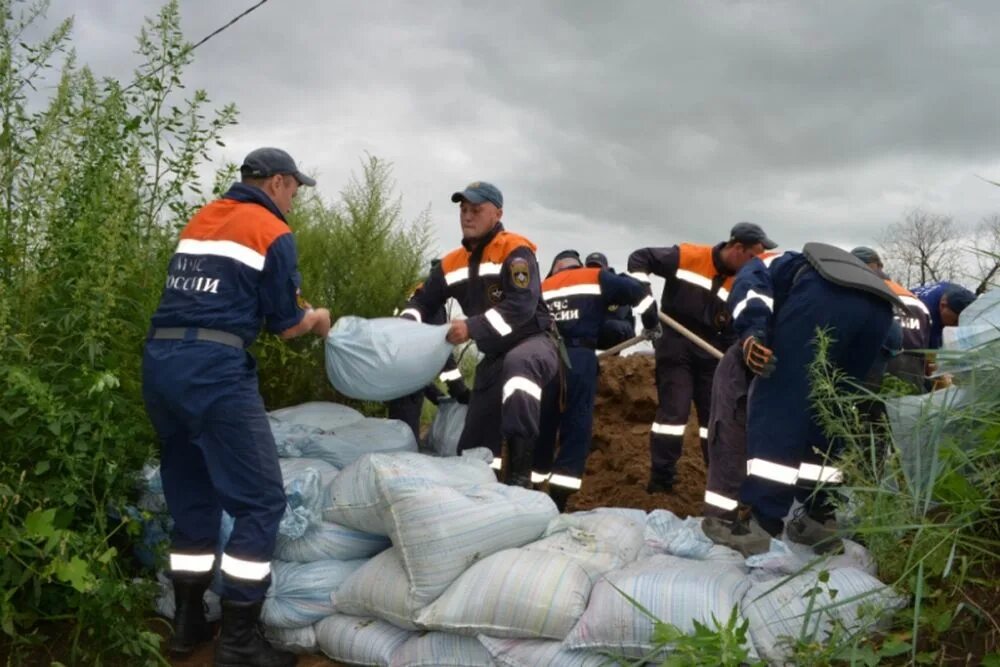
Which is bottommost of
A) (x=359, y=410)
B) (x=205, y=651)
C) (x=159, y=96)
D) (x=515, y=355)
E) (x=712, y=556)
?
(x=205, y=651)

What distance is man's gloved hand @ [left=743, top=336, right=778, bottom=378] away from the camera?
3.97 metres

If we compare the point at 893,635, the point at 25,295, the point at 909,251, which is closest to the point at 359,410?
the point at 25,295

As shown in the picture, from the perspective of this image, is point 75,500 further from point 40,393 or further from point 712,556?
point 712,556

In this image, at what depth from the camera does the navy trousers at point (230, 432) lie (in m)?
3.78

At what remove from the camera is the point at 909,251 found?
21.3 metres

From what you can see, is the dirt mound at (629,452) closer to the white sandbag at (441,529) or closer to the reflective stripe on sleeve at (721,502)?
the reflective stripe on sleeve at (721,502)

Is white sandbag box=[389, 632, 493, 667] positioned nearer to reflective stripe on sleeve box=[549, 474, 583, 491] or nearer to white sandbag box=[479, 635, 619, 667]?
white sandbag box=[479, 635, 619, 667]

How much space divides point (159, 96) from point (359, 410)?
197cm

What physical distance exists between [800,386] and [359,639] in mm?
1935

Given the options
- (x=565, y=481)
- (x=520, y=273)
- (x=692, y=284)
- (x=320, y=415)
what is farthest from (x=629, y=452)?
(x=320, y=415)

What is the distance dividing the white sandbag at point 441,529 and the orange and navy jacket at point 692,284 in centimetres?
335

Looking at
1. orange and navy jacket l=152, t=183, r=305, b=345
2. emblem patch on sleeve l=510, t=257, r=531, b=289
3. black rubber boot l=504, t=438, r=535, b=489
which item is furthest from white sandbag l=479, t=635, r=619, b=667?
emblem patch on sleeve l=510, t=257, r=531, b=289

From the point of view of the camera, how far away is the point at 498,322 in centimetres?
506

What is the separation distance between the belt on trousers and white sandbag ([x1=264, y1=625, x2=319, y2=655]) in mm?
1134
